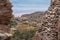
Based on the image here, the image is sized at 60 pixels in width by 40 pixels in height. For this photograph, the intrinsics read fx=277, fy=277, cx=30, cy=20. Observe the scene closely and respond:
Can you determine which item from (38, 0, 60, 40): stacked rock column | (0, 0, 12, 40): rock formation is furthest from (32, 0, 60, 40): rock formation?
(0, 0, 12, 40): rock formation

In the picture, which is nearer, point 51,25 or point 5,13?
point 51,25

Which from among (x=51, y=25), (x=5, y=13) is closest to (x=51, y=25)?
(x=51, y=25)

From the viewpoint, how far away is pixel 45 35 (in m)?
5.82

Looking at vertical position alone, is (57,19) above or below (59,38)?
above

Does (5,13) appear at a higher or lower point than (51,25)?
lower

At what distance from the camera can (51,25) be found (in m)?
5.76

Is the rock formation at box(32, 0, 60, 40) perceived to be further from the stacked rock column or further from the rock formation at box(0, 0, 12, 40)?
the rock formation at box(0, 0, 12, 40)

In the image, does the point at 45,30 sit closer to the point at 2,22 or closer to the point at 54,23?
the point at 54,23

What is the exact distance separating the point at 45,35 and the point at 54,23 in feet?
1.07

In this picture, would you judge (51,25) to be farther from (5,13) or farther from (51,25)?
(5,13)

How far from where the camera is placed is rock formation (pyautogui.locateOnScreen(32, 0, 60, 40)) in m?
5.62

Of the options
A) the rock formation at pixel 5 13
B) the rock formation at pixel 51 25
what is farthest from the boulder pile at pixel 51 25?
the rock formation at pixel 5 13

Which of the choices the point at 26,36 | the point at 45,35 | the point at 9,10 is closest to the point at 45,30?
the point at 45,35

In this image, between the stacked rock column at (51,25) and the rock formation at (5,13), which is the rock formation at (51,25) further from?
the rock formation at (5,13)
